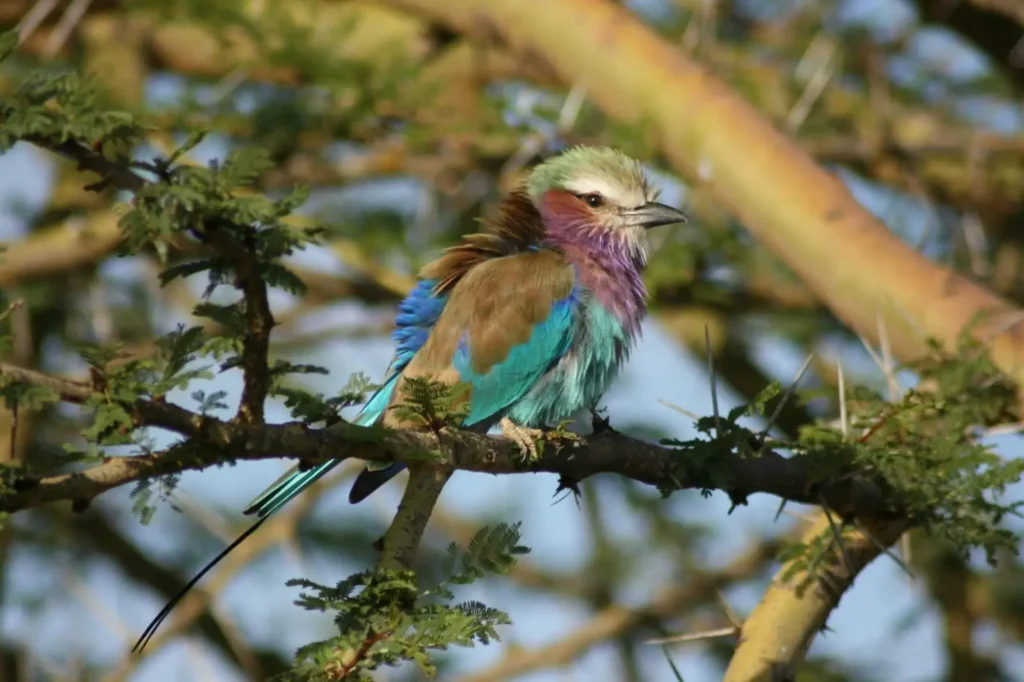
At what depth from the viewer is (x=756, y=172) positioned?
16.6 ft

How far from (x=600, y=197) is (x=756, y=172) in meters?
0.57

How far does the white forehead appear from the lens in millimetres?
5195

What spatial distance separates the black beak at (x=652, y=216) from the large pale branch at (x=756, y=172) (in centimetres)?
17

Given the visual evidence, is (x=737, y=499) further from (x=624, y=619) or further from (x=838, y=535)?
(x=624, y=619)

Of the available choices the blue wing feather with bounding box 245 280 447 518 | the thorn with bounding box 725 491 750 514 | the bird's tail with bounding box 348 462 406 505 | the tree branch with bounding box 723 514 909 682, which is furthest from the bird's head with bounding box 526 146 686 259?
the thorn with bounding box 725 491 750 514

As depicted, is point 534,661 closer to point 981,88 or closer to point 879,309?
point 879,309

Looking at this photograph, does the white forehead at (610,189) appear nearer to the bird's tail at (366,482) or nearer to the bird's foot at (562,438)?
the bird's tail at (366,482)

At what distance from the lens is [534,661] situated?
6.08 metres

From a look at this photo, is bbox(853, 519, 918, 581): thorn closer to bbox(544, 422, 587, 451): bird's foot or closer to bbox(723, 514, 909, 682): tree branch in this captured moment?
bbox(723, 514, 909, 682): tree branch

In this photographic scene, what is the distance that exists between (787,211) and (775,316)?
2.03 metres

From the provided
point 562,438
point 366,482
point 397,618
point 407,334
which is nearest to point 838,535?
point 562,438

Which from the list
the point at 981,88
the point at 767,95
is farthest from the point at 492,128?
the point at 981,88

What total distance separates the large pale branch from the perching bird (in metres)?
0.56

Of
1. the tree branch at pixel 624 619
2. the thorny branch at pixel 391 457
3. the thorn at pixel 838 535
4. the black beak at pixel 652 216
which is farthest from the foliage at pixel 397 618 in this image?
the tree branch at pixel 624 619
